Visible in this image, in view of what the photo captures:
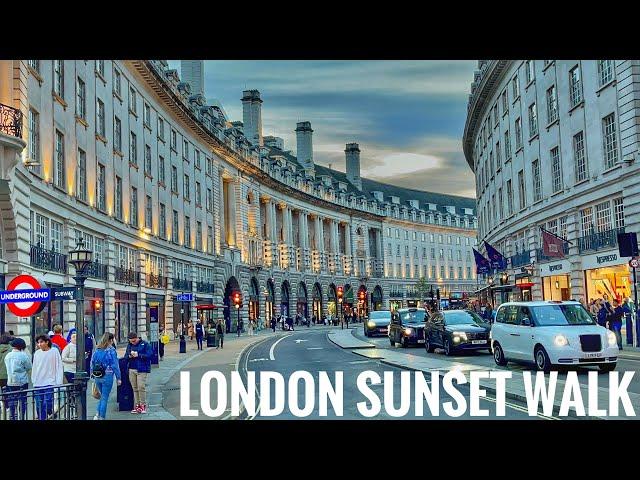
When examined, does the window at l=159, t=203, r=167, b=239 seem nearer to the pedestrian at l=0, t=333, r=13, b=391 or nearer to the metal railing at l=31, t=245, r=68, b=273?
the metal railing at l=31, t=245, r=68, b=273

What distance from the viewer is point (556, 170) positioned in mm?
40719

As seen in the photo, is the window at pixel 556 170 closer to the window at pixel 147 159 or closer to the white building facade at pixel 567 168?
the white building facade at pixel 567 168

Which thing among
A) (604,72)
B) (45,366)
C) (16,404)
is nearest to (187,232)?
(604,72)

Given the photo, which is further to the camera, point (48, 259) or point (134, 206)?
point (134, 206)

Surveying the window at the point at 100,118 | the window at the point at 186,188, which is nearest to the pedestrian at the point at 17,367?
the window at the point at 100,118

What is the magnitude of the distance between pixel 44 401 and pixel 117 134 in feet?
108

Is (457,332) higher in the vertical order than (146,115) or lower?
lower

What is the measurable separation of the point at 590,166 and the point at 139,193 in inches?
1059

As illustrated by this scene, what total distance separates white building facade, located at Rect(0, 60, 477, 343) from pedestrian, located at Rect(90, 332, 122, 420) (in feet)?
33.5

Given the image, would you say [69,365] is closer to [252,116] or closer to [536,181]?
[536,181]

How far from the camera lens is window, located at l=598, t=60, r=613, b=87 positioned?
33000 mm

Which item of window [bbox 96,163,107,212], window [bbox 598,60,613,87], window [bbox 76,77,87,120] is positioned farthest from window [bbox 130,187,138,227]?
window [bbox 598,60,613,87]

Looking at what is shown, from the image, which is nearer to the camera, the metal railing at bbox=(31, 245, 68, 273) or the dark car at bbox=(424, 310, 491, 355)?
the dark car at bbox=(424, 310, 491, 355)
